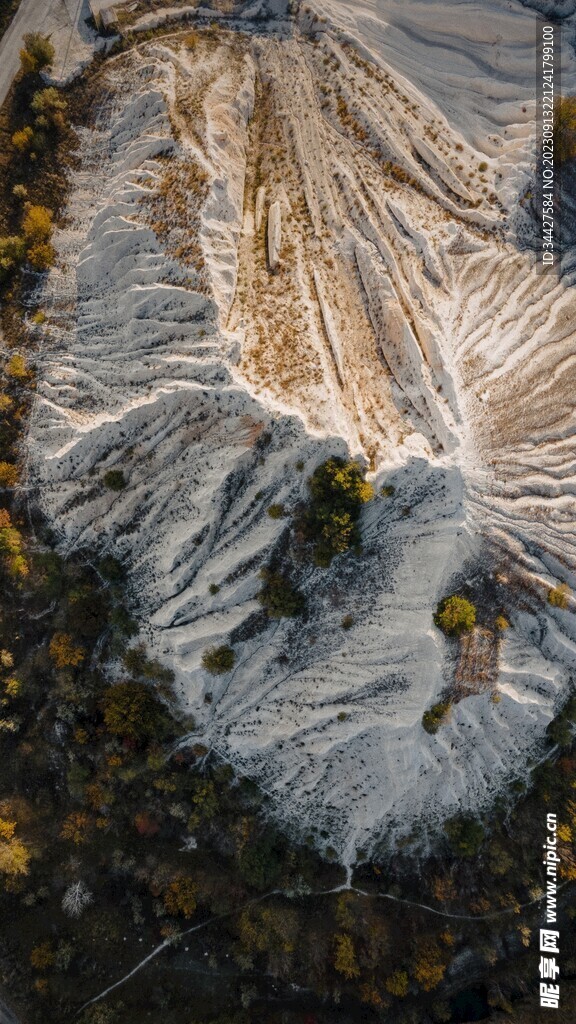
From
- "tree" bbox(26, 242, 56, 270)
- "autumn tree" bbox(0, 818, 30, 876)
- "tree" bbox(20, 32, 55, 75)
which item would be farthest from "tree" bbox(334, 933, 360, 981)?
"tree" bbox(20, 32, 55, 75)

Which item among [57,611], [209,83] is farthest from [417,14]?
[57,611]

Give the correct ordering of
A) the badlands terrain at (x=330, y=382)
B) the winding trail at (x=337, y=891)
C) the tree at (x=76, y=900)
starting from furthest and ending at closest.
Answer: the winding trail at (x=337, y=891) < the tree at (x=76, y=900) < the badlands terrain at (x=330, y=382)

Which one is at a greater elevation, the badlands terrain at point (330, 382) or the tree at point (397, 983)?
the badlands terrain at point (330, 382)

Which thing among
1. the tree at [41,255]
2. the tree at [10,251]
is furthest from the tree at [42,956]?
the tree at [41,255]

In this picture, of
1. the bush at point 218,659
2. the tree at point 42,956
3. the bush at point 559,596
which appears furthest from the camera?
the tree at point 42,956

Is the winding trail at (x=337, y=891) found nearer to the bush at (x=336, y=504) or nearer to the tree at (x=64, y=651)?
the tree at (x=64, y=651)

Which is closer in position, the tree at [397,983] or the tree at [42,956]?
the tree at [397,983]
